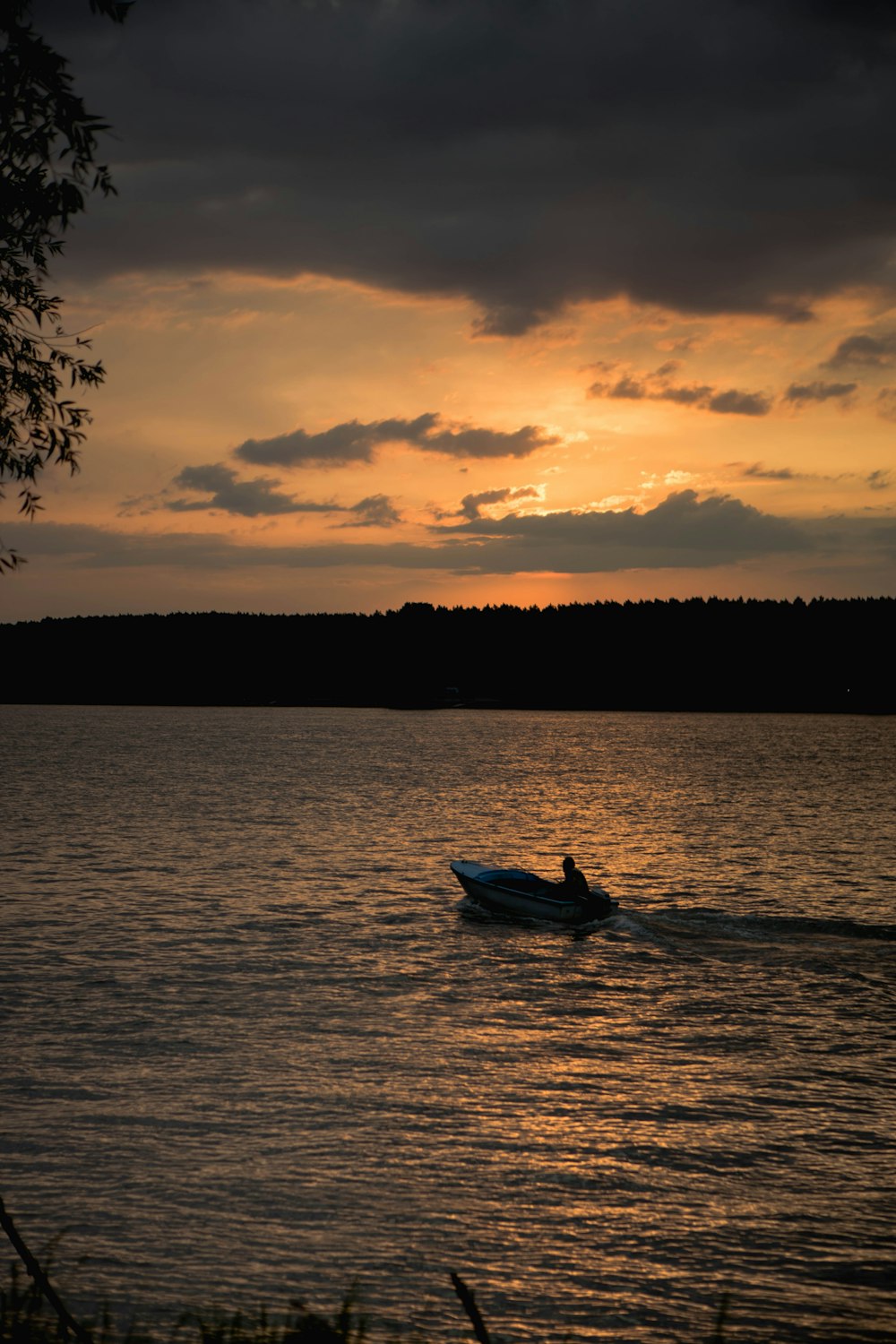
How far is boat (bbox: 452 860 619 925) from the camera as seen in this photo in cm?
4506

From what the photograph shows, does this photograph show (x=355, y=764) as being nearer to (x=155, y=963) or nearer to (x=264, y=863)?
(x=264, y=863)

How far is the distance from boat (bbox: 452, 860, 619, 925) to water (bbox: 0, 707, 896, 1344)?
900 millimetres

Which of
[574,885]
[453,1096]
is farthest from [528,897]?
[453,1096]

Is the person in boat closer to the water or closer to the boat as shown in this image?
the boat

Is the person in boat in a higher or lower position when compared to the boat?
higher

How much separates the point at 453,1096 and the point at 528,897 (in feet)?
69.2

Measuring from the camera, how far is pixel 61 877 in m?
57.0

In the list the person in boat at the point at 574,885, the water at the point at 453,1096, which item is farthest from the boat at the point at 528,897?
the water at the point at 453,1096

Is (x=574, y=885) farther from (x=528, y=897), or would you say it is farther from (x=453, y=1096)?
(x=453, y=1096)

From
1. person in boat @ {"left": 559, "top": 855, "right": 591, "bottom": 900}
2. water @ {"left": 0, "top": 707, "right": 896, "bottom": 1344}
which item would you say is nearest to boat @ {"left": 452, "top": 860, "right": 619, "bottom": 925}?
person in boat @ {"left": 559, "top": 855, "right": 591, "bottom": 900}

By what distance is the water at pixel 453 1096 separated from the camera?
18.0 meters

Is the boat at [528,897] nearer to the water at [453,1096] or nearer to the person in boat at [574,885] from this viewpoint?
the person in boat at [574,885]

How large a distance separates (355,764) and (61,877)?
103 metres

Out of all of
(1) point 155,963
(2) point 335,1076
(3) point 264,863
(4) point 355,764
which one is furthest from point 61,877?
(4) point 355,764
